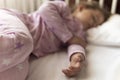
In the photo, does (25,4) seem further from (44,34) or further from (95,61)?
(95,61)

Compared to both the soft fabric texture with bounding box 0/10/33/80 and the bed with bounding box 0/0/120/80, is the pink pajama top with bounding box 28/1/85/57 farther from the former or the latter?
the soft fabric texture with bounding box 0/10/33/80

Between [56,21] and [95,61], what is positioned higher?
[56,21]

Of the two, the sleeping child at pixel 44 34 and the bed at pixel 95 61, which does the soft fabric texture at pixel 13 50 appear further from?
the bed at pixel 95 61

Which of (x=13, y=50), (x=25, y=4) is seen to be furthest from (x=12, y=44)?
(x=25, y=4)

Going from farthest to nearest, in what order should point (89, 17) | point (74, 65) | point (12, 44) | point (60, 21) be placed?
point (89, 17), point (60, 21), point (74, 65), point (12, 44)

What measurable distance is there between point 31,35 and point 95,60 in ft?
1.20

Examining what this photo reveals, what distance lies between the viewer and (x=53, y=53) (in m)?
1.31

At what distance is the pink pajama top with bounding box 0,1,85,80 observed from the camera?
93 centimetres

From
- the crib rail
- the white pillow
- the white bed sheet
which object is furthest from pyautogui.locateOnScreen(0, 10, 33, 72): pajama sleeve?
the crib rail

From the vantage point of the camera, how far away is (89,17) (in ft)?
4.99

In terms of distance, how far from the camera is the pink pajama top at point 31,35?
3.04ft

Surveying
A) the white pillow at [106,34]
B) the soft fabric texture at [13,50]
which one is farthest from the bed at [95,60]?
the soft fabric texture at [13,50]

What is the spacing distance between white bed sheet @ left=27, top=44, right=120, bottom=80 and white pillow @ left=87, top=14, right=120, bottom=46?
45 millimetres

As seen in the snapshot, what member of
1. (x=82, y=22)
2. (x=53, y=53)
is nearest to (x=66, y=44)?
(x=53, y=53)
